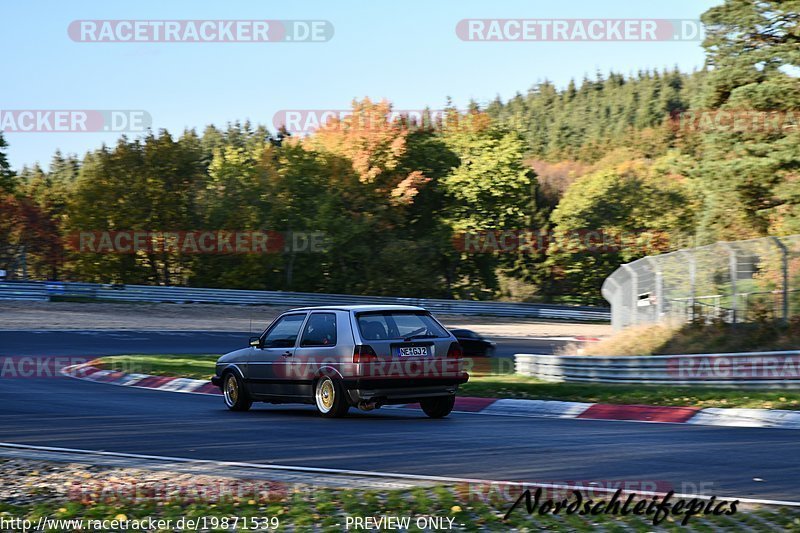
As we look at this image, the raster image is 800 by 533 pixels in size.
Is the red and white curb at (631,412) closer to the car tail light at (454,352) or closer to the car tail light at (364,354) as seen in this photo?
the car tail light at (454,352)

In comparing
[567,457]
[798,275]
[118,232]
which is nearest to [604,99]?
[118,232]

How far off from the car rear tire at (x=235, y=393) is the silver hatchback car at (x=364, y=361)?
0.59 m

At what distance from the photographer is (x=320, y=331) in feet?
45.5

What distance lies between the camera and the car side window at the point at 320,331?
13.7 metres

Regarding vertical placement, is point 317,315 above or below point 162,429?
above

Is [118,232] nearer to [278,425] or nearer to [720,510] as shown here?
[278,425]

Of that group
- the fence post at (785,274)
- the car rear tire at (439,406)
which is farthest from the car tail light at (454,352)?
the fence post at (785,274)

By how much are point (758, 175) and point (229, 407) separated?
25.4 meters

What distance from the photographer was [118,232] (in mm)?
57938

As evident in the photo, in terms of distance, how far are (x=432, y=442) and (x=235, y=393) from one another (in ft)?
18.0

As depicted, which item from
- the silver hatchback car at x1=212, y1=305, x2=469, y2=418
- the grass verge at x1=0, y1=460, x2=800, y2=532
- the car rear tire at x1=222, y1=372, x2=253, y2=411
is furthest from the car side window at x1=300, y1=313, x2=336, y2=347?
the grass verge at x1=0, y1=460, x2=800, y2=532

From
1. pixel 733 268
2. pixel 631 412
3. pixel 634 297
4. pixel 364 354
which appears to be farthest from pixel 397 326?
pixel 634 297

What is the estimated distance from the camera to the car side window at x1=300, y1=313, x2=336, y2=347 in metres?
13.7

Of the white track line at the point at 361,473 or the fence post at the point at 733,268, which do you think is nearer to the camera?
the white track line at the point at 361,473
